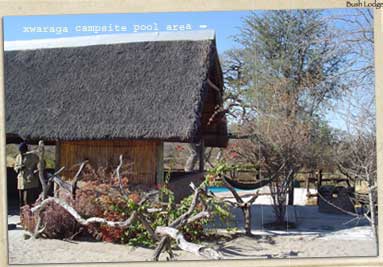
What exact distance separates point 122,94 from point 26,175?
1.40m

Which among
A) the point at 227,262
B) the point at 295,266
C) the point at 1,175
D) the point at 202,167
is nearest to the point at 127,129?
the point at 202,167

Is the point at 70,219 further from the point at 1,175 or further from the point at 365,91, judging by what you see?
the point at 365,91

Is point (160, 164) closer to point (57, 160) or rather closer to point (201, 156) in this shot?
point (201, 156)

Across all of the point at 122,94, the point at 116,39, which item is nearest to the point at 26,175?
the point at 122,94

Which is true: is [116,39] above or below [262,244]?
above

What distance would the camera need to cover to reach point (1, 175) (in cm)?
496

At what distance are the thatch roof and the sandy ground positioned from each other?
42.3 inches

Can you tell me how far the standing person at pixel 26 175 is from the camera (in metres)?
5.34

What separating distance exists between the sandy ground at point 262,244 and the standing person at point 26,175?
33 cm

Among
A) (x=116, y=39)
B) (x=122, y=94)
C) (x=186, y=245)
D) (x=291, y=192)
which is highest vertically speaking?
(x=116, y=39)

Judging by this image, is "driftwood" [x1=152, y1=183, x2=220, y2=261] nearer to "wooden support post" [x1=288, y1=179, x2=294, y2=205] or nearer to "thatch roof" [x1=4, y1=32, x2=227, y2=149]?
"thatch roof" [x1=4, y1=32, x2=227, y2=149]

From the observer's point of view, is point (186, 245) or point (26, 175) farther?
point (26, 175)

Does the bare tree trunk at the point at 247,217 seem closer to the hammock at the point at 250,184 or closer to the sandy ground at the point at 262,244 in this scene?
the sandy ground at the point at 262,244

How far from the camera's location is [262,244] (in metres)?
5.22
